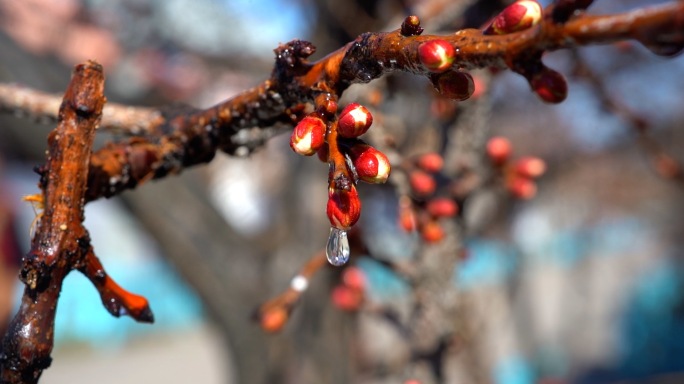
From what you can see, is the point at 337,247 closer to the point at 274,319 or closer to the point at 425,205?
the point at 274,319

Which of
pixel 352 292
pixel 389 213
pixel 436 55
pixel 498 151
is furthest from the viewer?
pixel 389 213

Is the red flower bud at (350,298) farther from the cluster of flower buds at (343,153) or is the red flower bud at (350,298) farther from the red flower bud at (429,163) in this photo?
the cluster of flower buds at (343,153)

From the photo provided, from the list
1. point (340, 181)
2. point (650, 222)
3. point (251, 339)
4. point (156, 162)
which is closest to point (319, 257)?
point (156, 162)

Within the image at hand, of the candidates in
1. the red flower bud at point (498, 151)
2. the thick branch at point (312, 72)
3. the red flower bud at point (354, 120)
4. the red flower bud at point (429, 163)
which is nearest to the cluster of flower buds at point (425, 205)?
the red flower bud at point (429, 163)

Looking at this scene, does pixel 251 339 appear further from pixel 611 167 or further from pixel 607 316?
pixel 607 316

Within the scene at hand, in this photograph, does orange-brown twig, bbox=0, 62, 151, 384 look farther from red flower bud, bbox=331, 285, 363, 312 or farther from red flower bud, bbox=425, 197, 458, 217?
red flower bud, bbox=331, 285, 363, 312

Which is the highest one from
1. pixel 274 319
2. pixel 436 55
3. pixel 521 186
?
pixel 436 55

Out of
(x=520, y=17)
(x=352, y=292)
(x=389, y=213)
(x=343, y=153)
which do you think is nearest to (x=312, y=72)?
(x=343, y=153)

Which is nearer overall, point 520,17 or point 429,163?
point 520,17
